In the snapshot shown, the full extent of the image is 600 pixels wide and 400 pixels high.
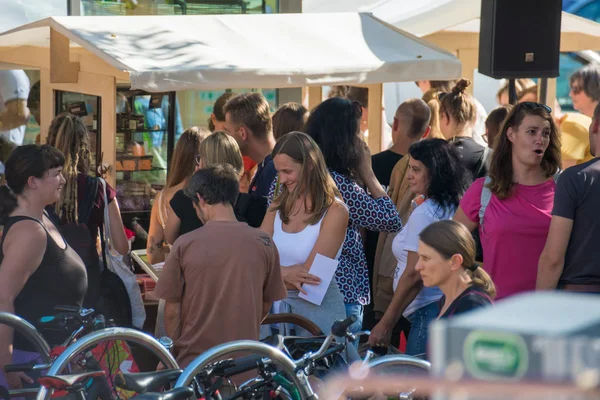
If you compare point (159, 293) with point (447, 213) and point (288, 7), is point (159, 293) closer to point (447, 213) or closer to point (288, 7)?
point (447, 213)

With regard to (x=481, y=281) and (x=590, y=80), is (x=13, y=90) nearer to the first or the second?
(x=590, y=80)

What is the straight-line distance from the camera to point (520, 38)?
7.27 meters

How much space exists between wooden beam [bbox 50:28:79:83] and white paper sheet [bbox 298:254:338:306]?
3010 mm

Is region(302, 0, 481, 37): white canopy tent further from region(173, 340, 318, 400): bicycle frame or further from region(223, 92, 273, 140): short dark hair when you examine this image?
region(173, 340, 318, 400): bicycle frame

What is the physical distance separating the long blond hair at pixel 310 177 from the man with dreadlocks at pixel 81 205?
3.54ft

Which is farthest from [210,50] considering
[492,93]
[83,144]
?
[492,93]

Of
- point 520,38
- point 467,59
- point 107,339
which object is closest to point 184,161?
point 107,339

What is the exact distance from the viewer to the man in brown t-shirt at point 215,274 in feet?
13.6

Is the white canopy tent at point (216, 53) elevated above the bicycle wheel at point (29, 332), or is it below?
above

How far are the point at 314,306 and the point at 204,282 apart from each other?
0.79m

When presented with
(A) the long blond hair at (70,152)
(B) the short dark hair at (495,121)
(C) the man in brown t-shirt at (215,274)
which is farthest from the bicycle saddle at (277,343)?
(B) the short dark hair at (495,121)

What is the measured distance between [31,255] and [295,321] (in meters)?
1.22

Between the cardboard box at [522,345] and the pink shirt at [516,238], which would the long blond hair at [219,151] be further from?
the cardboard box at [522,345]

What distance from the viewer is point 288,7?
934 cm
